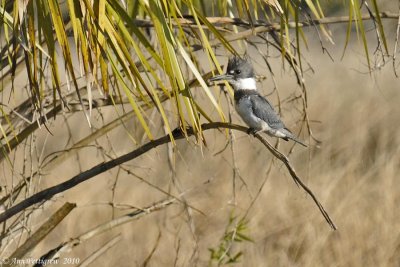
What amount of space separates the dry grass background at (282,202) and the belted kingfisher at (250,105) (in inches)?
7.4

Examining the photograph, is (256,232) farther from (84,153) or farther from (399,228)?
(84,153)

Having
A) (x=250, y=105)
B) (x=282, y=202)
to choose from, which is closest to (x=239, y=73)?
(x=250, y=105)

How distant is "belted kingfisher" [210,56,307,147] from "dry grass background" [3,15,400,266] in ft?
0.61

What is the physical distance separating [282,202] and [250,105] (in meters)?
1.60

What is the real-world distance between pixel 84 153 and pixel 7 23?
3.73 m

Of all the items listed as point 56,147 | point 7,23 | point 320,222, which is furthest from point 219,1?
point 56,147

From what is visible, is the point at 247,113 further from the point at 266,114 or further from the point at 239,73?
the point at 239,73

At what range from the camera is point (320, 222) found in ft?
15.8

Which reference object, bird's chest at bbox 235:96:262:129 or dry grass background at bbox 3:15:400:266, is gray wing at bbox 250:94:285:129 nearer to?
bird's chest at bbox 235:96:262:129

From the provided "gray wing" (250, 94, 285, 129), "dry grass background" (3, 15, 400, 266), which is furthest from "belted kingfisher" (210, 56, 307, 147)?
"dry grass background" (3, 15, 400, 266)

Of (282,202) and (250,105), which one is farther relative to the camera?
(282,202)

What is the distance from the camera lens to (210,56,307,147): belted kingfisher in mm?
3683

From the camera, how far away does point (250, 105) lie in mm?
3734

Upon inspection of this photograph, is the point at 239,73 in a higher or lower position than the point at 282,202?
lower
